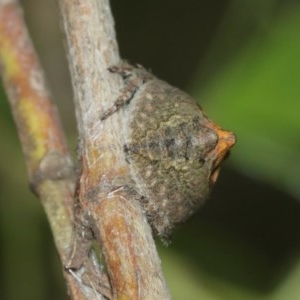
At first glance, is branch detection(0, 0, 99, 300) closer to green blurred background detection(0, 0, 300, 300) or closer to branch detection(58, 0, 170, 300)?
branch detection(58, 0, 170, 300)

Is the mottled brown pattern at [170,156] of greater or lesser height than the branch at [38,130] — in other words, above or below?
above

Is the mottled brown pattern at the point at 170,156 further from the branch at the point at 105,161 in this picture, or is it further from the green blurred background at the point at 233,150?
the green blurred background at the point at 233,150

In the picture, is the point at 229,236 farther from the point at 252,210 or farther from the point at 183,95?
the point at 183,95

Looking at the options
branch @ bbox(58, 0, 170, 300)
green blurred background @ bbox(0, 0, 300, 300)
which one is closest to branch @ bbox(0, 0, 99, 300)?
branch @ bbox(58, 0, 170, 300)

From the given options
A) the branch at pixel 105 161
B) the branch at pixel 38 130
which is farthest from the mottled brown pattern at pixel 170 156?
the branch at pixel 38 130

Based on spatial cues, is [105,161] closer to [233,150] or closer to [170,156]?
[170,156]

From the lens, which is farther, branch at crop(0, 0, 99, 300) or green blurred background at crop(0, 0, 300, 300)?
green blurred background at crop(0, 0, 300, 300)

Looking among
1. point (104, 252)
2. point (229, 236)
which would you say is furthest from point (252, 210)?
point (104, 252)
